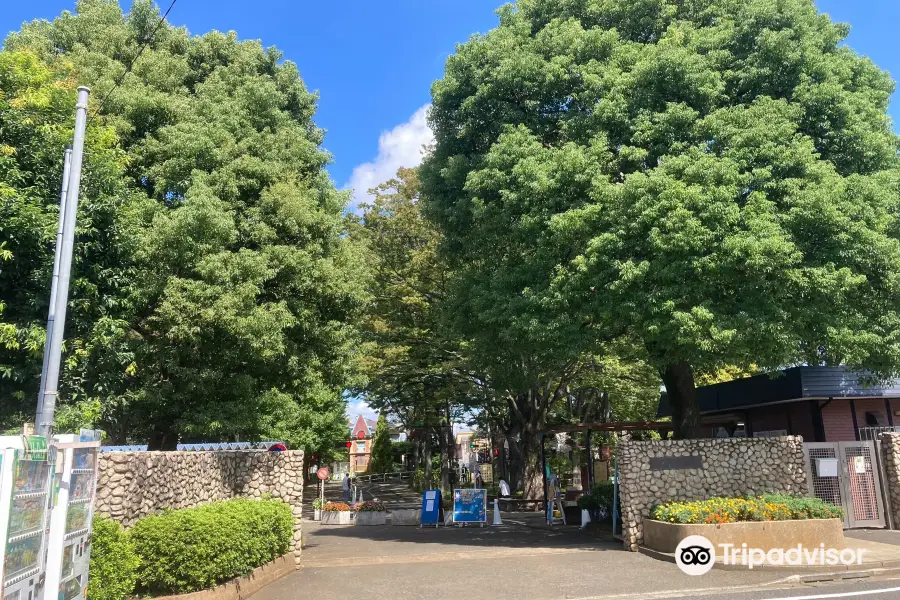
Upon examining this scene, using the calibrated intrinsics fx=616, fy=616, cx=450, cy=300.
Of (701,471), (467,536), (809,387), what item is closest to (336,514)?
(467,536)

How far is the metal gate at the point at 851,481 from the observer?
14.6m

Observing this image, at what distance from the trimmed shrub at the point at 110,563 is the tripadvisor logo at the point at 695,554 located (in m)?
8.98

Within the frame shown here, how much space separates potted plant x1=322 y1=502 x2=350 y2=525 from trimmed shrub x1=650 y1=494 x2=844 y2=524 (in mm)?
13612

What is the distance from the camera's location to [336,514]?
74.7 ft

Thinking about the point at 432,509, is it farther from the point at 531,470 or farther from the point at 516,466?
the point at 516,466

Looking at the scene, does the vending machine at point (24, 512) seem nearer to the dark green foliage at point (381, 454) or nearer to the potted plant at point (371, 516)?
the potted plant at point (371, 516)

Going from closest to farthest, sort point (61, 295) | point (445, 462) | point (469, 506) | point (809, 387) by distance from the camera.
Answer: point (61, 295) → point (809, 387) → point (469, 506) → point (445, 462)

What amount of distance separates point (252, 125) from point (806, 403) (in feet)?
58.6

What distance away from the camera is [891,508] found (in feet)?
48.2

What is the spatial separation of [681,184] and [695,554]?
277 inches

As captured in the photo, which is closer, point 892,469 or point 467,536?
point 892,469

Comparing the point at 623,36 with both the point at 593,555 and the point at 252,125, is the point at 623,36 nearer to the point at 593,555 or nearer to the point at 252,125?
the point at 252,125

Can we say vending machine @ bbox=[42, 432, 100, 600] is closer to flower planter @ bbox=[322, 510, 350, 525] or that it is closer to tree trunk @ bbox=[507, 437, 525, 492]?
flower planter @ bbox=[322, 510, 350, 525]

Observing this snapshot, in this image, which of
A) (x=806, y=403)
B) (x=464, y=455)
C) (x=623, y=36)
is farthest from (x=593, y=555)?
(x=464, y=455)
